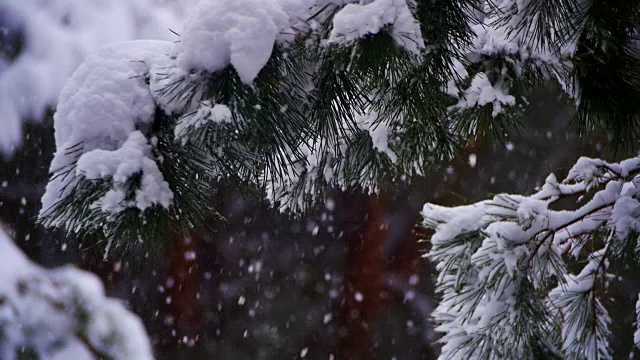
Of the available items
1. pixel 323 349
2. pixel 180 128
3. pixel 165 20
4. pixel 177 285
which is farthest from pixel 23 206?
pixel 180 128

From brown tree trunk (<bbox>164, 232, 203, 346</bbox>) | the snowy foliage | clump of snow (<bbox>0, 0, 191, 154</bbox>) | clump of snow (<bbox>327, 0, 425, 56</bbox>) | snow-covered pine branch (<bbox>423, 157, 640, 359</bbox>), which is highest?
clump of snow (<bbox>327, 0, 425, 56</bbox>)

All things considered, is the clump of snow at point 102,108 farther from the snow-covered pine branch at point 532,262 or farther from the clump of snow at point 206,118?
the snow-covered pine branch at point 532,262

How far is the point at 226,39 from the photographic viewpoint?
21.8 inches

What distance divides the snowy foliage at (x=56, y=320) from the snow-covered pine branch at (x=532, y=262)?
159cm

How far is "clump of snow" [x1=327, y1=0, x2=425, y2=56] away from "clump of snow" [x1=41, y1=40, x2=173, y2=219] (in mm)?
221

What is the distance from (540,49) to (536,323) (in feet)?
1.39

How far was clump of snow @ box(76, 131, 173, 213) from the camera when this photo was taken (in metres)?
0.52

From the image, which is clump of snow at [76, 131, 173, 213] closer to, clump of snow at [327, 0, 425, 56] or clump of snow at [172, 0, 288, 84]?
clump of snow at [172, 0, 288, 84]

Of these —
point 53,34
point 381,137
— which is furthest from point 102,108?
point 53,34

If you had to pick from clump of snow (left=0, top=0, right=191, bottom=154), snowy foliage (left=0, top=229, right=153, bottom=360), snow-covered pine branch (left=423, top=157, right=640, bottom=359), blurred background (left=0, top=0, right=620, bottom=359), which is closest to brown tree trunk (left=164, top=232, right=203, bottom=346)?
blurred background (left=0, top=0, right=620, bottom=359)

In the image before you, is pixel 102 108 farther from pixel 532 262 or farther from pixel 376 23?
pixel 532 262

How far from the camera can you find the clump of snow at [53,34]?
3.35 meters

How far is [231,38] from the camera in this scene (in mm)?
550

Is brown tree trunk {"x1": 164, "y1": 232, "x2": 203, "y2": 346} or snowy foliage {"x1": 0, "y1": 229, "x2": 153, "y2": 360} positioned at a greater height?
snowy foliage {"x1": 0, "y1": 229, "x2": 153, "y2": 360}
